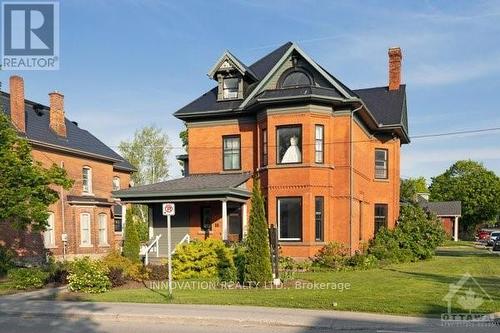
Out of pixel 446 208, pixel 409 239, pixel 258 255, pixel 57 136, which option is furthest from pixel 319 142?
pixel 446 208

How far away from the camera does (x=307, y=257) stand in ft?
69.3

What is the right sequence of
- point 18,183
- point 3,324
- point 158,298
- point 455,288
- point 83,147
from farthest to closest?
point 83,147
point 18,183
point 455,288
point 158,298
point 3,324

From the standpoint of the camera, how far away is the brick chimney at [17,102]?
96.6 feet

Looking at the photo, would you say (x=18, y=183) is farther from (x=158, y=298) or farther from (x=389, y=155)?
(x=389, y=155)

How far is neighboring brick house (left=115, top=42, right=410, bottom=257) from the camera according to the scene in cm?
2145

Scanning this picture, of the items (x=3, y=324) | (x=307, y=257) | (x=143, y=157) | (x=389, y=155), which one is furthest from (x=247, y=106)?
(x=143, y=157)

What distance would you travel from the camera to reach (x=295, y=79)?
2278 centimetres

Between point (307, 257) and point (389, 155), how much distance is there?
10.3 m

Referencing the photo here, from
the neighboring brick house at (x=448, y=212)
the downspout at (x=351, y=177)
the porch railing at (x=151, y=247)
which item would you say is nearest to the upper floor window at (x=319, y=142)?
the downspout at (x=351, y=177)

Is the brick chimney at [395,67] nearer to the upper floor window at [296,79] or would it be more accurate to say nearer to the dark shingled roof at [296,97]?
the dark shingled roof at [296,97]

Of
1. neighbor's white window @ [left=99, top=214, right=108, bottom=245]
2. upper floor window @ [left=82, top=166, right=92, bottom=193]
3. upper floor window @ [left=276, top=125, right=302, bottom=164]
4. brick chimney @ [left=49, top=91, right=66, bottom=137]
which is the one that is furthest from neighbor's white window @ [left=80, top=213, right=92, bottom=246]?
upper floor window @ [left=276, top=125, right=302, bottom=164]

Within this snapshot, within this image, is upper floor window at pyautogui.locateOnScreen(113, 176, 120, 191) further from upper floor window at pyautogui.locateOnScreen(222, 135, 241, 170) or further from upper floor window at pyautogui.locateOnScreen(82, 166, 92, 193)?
upper floor window at pyautogui.locateOnScreen(222, 135, 241, 170)

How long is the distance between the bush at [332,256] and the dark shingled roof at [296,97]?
260 inches

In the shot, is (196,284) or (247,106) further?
(247,106)
